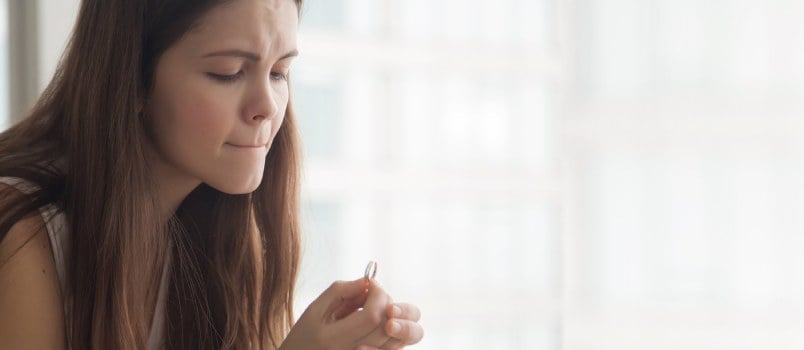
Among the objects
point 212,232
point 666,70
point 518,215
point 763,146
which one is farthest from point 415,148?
point 212,232

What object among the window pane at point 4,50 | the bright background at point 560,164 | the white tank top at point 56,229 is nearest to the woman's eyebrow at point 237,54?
the white tank top at point 56,229

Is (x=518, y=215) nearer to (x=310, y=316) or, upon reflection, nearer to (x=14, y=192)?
(x=310, y=316)

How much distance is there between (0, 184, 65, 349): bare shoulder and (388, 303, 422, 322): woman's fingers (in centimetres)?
37

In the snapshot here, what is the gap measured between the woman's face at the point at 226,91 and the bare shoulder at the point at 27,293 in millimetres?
181

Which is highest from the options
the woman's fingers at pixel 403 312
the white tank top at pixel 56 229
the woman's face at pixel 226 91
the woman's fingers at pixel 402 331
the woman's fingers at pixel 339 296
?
the woman's face at pixel 226 91

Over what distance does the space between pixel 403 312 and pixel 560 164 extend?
1412 millimetres

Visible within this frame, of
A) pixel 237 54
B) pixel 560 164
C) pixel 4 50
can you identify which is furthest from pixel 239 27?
pixel 560 164

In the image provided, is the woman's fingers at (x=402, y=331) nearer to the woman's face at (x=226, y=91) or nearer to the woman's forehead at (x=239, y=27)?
the woman's face at (x=226, y=91)

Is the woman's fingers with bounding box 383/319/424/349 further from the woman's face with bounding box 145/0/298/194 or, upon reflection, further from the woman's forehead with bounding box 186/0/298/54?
the woman's forehead with bounding box 186/0/298/54

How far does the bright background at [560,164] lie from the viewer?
80.5 inches

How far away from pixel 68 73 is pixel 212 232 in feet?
0.97

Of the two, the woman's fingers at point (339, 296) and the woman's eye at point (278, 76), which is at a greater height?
the woman's eye at point (278, 76)

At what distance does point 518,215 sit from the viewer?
2.68 metres

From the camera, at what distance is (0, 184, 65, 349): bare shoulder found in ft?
3.69
